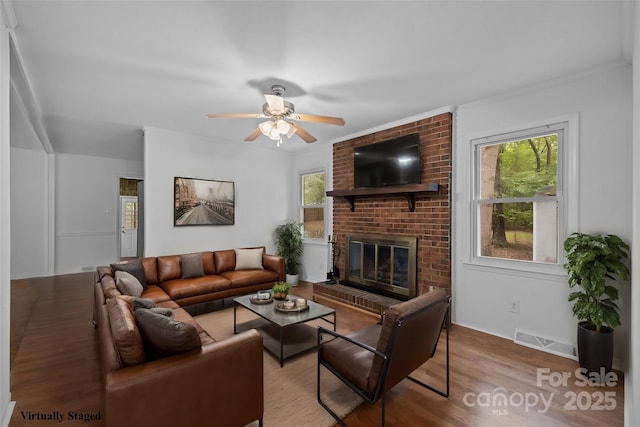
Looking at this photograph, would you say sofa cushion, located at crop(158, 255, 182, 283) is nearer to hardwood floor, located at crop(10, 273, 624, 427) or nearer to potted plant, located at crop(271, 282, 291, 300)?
hardwood floor, located at crop(10, 273, 624, 427)

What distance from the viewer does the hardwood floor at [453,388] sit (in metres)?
1.98

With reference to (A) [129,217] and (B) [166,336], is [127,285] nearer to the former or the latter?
(B) [166,336]

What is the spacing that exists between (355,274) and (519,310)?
220cm

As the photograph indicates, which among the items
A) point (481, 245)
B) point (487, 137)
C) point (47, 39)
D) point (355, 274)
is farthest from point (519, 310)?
point (47, 39)

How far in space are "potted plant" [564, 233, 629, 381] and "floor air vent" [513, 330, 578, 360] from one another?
257 mm

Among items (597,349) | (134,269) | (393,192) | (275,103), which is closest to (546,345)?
(597,349)

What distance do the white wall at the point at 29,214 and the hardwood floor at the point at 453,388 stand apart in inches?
124

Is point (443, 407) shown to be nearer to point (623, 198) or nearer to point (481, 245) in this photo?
point (481, 245)

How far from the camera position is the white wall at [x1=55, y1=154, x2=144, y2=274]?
617 centimetres

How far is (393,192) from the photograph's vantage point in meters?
3.93

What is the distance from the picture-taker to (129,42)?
221 cm

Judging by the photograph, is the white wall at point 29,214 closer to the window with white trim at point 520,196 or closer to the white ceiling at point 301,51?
the white ceiling at point 301,51

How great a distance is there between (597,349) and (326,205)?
3.88m

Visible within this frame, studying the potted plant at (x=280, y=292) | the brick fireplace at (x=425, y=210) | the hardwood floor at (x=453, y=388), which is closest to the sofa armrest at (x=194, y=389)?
the hardwood floor at (x=453, y=388)
